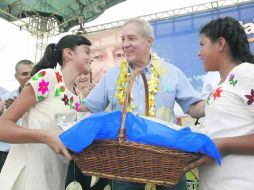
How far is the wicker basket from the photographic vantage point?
109 centimetres

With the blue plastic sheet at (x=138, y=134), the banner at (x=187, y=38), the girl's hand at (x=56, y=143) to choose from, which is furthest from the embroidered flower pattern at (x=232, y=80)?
the banner at (x=187, y=38)

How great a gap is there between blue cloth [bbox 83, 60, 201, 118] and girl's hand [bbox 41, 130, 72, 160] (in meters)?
0.52

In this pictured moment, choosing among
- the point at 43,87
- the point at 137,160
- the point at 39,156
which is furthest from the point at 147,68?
the point at 137,160

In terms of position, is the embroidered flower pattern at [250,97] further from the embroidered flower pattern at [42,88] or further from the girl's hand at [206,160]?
the embroidered flower pattern at [42,88]

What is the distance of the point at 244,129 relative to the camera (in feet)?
4.24

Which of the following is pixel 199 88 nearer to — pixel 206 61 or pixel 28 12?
pixel 206 61

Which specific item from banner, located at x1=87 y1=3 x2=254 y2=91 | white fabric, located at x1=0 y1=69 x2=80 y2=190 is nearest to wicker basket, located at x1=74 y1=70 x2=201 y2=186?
white fabric, located at x1=0 y1=69 x2=80 y2=190

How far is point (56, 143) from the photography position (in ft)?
4.05

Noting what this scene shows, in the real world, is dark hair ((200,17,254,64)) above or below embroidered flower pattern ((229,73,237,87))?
above

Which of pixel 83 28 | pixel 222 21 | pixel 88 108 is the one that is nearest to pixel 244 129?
pixel 222 21

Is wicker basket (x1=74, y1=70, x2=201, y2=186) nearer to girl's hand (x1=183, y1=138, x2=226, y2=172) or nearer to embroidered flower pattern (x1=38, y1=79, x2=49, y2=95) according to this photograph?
girl's hand (x1=183, y1=138, x2=226, y2=172)

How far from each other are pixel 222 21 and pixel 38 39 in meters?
6.31

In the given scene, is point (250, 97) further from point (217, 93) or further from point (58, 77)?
Answer: point (58, 77)

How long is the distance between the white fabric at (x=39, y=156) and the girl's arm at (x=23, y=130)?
5 centimetres
